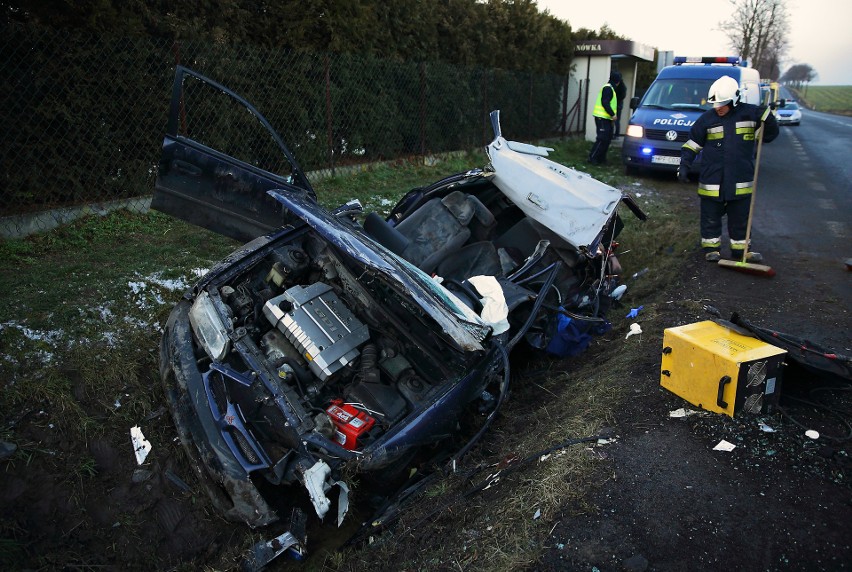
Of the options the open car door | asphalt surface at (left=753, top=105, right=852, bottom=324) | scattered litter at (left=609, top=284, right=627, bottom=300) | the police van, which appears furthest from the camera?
the police van

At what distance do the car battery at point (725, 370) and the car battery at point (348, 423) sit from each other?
185 centimetres

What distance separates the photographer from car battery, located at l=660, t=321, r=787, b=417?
10.2ft

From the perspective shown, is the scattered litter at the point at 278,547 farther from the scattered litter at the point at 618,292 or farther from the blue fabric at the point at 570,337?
the scattered litter at the point at 618,292

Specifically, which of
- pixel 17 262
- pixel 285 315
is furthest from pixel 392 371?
pixel 17 262

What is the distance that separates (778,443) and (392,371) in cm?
214

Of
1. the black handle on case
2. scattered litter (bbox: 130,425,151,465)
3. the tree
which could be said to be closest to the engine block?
scattered litter (bbox: 130,425,151,465)

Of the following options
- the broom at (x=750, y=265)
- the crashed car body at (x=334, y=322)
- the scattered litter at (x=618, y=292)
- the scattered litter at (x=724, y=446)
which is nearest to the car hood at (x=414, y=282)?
the crashed car body at (x=334, y=322)

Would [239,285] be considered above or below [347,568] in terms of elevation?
above

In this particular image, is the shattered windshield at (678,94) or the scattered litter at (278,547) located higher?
the shattered windshield at (678,94)

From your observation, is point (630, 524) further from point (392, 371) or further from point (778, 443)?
point (392, 371)

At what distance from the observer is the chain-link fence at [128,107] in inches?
210

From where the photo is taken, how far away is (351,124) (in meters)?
8.93

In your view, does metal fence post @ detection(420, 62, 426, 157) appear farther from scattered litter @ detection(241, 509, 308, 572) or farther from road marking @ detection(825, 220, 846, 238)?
scattered litter @ detection(241, 509, 308, 572)

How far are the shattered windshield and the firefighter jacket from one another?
4726mm
